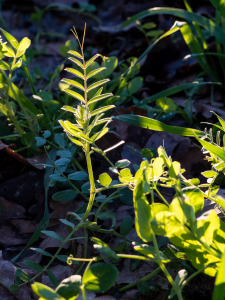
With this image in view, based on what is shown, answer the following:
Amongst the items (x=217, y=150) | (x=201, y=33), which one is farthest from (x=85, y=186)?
(x=201, y=33)

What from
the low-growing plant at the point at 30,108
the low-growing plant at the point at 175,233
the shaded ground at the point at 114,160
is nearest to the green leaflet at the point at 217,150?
the low-growing plant at the point at 175,233

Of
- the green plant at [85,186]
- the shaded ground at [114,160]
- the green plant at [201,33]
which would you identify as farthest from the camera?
the green plant at [201,33]

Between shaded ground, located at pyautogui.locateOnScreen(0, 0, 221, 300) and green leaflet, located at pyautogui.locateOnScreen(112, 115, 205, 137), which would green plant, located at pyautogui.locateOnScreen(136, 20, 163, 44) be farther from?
green leaflet, located at pyautogui.locateOnScreen(112, 115, 205, 137)

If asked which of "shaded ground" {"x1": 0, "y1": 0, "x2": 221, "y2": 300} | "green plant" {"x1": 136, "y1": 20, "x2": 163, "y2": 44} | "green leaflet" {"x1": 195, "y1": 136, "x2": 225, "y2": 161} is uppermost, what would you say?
"green plant" {"x1": 136, "y1": 20, "x2": 163, "y2": 44}

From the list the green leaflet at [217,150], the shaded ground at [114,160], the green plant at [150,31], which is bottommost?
the shaded ground at [114,160]

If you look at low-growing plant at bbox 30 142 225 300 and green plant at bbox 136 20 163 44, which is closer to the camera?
low-growing plant at bbox 30 142 225 300

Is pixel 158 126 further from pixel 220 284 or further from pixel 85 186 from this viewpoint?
pixel 220 284

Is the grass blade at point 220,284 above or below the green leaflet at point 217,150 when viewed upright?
below

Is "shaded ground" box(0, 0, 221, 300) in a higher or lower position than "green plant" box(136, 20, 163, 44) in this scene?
lower

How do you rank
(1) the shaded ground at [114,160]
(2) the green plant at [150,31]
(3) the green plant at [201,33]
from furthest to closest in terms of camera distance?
(2) the green plant at [150,31]
(3) the green plant at [201,33]
(1) the shaded ground at [114,160]

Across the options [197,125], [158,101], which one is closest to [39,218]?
[158,101]

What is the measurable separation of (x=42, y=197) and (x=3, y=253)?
348mm

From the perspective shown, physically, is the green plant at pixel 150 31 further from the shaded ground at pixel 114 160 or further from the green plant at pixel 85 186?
the green plant at pixel 85 186

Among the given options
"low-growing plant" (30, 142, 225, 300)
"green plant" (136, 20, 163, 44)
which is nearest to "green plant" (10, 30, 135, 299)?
"low-growing plant" (30, 142, 225, 300)
